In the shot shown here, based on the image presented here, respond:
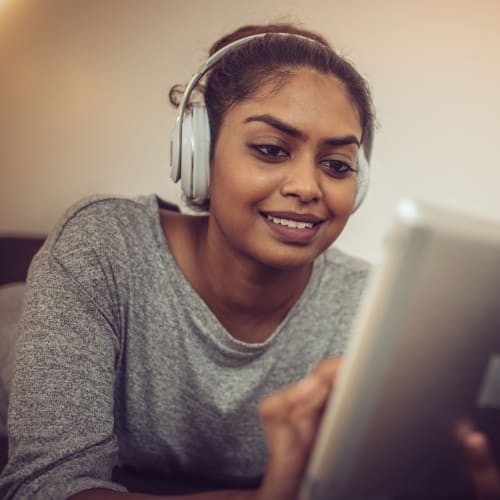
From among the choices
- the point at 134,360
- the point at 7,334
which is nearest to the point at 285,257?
the point at 134,360

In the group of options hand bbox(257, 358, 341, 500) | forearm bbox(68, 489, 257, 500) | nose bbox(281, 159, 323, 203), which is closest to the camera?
hand bbox(257, 358, 341, 500)

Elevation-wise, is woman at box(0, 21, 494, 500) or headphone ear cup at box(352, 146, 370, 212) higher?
headphone ear cup at box(352, 146, 370, 212)

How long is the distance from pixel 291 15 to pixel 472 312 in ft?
4.62

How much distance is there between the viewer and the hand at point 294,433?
0.56 meters

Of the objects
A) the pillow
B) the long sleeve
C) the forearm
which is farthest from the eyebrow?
the pillow

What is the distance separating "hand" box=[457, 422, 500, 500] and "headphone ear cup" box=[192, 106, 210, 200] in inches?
26.4

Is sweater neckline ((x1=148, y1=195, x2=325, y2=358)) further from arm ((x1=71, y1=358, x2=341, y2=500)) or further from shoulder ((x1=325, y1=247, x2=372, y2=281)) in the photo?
arm ((x1=71, y1=358, x2=341, y2=500))

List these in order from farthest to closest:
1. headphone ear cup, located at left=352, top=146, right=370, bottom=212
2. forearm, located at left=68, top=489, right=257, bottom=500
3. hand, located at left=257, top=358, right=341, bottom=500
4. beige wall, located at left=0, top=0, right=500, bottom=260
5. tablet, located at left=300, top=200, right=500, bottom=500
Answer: beige wall, located at left=0, top=0, right=500, bottom=260 < headphone ear cup, located at left=352, top=146, right=370, bottom=212 < forearm, located at left=68, top=489, right=257, bottom=500 < hand, located at left=257, top=358, right=341, bottom=500 < tablet, located at left=300, top=200, right=500, bottom=500

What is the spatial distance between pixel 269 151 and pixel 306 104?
0.35ft

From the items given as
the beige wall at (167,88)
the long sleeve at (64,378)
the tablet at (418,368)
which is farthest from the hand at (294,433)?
the beige wall at (167,88)

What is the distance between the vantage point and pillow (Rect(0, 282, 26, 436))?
125 cm

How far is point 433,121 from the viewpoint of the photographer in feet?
5.15

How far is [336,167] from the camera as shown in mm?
1007

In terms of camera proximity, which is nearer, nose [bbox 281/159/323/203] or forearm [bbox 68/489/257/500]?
forearm [bbox 68/489/257/500]
